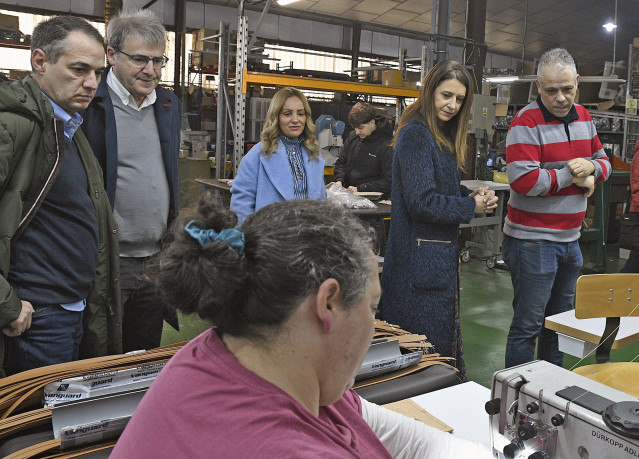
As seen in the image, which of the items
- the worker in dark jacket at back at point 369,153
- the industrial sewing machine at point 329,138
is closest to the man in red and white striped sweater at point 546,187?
the worker in dark jacket at back at point 369,153

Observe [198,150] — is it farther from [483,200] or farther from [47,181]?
[47,181]

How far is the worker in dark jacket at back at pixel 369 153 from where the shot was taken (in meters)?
4.50

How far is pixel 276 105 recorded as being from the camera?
2.87 m

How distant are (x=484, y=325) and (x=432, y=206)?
85.2 inches

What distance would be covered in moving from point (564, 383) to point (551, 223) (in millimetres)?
1439

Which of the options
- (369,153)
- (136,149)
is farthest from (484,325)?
(136,149)

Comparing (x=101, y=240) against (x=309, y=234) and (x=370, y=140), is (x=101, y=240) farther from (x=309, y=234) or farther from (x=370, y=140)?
(x=370, y=140)

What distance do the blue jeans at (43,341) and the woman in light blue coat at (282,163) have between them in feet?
3.81

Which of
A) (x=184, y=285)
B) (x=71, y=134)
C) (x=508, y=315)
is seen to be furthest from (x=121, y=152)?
(x=508, y=315)

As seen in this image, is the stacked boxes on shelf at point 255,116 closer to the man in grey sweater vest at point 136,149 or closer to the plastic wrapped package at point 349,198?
the plastic wrapped package at point 349,198

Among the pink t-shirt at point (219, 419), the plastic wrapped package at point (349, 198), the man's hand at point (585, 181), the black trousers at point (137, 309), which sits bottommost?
the black trousers at point (137, 309)

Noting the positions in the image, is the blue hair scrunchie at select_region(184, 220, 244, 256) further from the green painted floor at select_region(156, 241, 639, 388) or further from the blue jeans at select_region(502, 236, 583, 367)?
the blue jeans at select_region(502, 236, 583, 367)

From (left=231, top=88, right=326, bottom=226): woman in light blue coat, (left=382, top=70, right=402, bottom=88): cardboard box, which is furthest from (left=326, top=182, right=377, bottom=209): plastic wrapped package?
(left=382, top=70, right=402, bottom=88): cardboard box

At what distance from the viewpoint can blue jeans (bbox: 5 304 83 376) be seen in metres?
1.53
